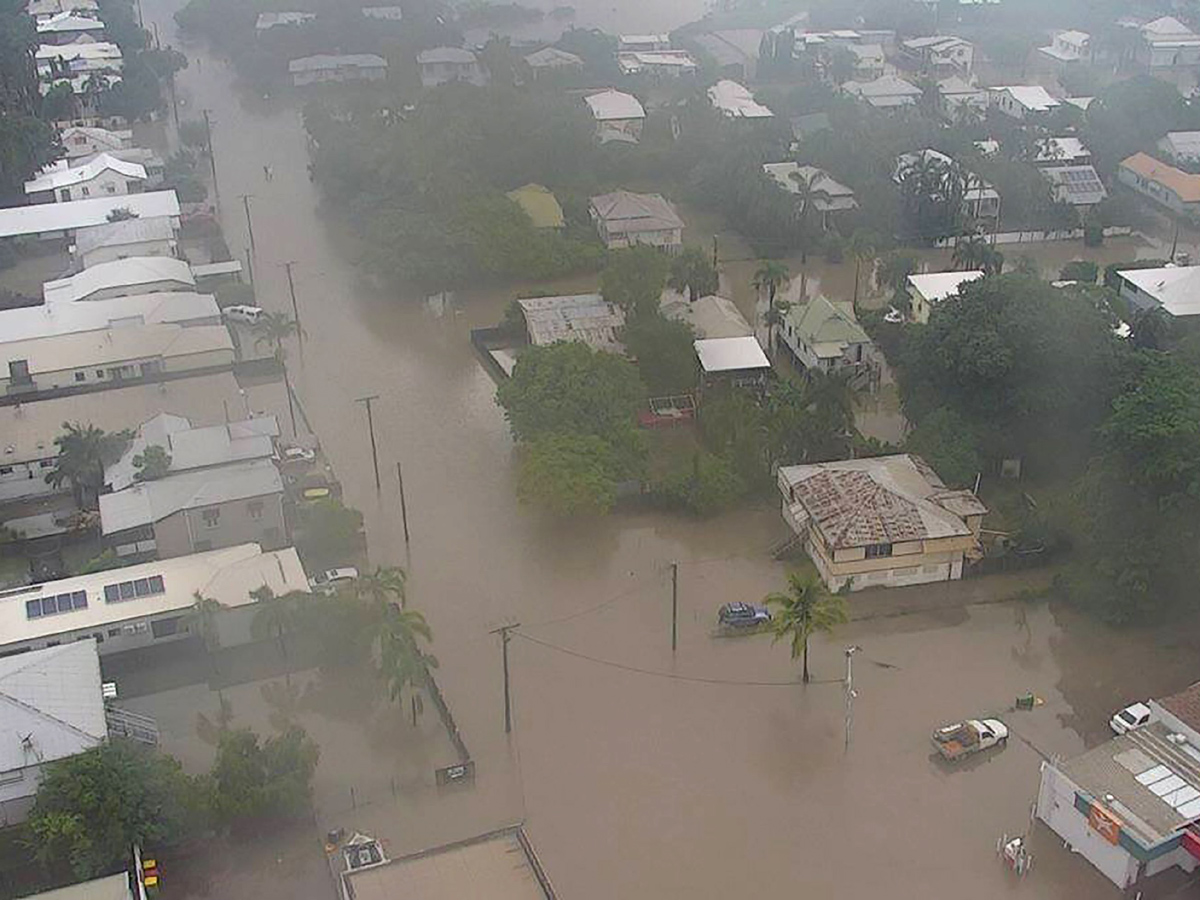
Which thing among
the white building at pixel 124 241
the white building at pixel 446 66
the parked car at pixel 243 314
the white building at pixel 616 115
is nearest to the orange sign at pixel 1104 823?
the parked car at pixel 243 314

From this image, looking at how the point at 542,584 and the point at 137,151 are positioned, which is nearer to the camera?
the point at 542,584

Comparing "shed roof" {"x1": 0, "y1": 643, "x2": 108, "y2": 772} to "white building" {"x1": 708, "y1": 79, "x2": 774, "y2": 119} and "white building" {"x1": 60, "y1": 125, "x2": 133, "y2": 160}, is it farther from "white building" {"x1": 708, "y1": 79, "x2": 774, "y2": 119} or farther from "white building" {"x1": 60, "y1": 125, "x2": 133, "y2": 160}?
"white building" {"x1": 708, "y1": 79, "x2": 774, "y2": 119}

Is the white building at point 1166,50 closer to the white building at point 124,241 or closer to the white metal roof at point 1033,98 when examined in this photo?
the white metal roof at point 1033,98

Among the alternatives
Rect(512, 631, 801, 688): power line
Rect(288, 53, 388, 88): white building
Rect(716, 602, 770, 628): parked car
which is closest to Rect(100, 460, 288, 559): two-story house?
Rect(512, 631, 801, 688): power line

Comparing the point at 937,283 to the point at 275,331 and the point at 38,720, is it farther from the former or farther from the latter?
the point at 38,720

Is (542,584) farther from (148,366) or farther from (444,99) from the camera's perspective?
(444,99)

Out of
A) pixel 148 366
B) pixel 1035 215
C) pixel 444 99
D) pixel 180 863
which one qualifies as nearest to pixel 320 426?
pixel 148 366
